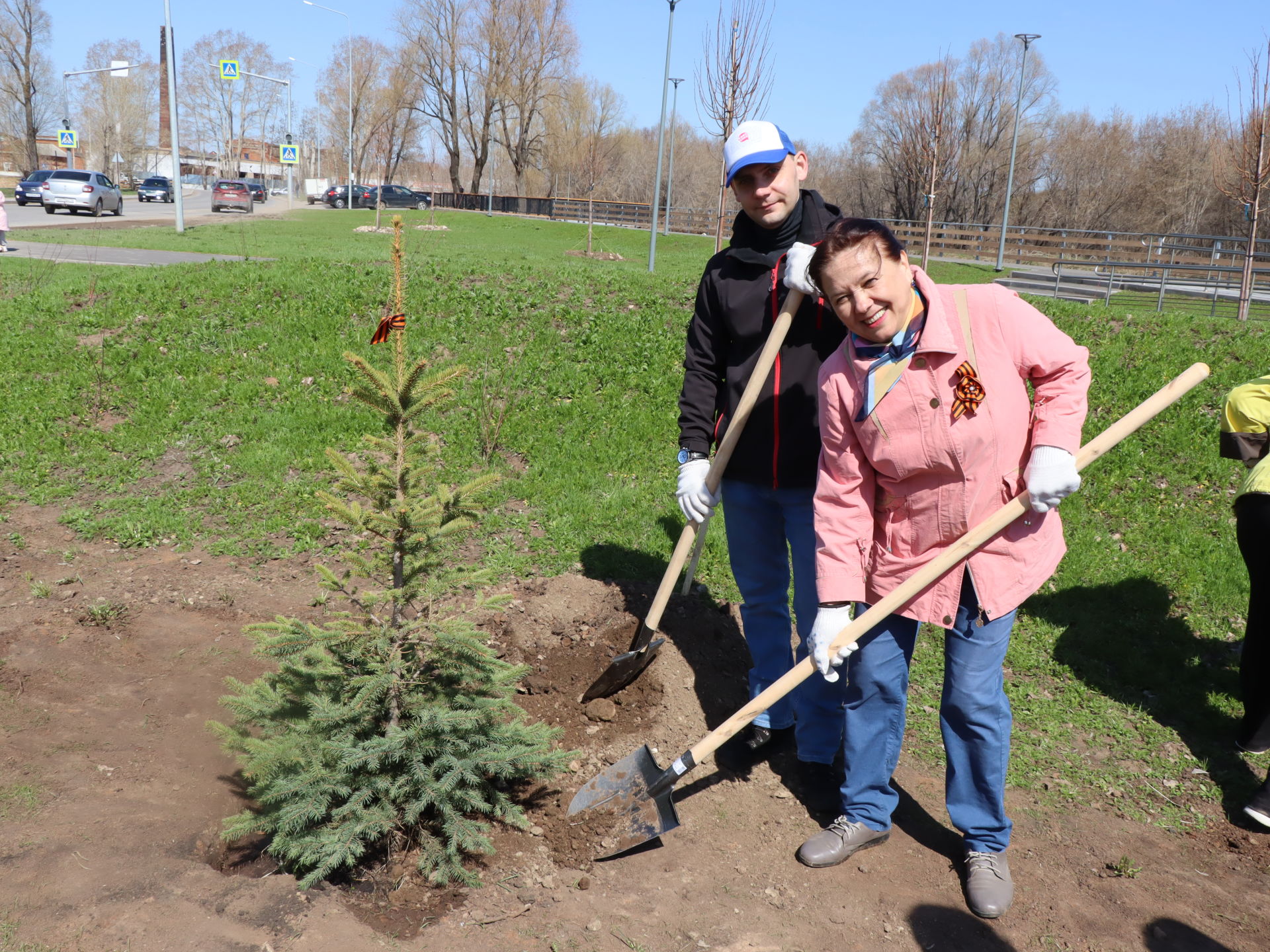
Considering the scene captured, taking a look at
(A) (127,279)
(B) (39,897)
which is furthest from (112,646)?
(A) (127,279)

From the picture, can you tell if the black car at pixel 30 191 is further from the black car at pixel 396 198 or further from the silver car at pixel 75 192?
the black car at pixel 396 198

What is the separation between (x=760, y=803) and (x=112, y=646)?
10.2ft

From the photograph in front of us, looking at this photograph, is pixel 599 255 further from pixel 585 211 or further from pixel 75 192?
pixel 585 211

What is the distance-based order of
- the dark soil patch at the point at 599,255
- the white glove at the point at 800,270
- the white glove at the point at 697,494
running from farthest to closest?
the dark soil patch at the point at 599,255 < the white glove at the point at 697,494 < the white glove at the point at 800,270

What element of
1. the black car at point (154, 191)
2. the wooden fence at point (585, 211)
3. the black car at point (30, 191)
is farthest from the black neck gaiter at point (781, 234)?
the black car at point (154, 191)

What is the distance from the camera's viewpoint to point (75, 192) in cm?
2870

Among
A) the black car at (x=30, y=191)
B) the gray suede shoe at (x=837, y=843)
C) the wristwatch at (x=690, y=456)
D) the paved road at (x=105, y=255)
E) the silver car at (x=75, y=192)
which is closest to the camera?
the gray suede shoe at (x=837, y=843)

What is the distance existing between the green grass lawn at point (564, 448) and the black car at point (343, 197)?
3667 centimetres

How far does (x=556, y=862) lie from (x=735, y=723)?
2.67 ft

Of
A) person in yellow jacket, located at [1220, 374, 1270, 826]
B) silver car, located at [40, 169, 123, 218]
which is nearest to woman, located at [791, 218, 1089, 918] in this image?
person in yellow jacket, located at [1220, 374, 1270, 826]

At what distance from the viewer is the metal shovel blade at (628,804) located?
3.19 m

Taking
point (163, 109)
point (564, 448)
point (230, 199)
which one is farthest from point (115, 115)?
point (564, 448)

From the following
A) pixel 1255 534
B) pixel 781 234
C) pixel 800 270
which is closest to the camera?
pixel 800 270

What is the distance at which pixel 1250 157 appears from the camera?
12102 millimetres
